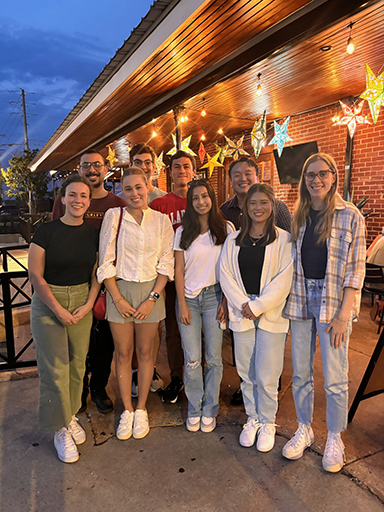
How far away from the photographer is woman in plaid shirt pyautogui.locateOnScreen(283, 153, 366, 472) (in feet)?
6.98

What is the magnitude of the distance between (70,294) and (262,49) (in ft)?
12.5

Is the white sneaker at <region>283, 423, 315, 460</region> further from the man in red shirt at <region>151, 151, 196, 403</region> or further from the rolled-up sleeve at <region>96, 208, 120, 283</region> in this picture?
the rolled-up sleeve at <region>96, 208, 120, 283</region>

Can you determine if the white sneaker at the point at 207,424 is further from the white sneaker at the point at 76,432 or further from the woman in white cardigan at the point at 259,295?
the white sneaker at the point at 76,432

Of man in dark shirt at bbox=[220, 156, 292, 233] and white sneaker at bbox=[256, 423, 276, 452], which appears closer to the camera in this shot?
white sneaker at bbox=[256, 423, 276, 452]

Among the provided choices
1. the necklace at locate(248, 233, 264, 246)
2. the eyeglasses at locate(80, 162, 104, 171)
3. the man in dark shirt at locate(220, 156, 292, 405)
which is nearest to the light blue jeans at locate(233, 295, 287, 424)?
the necklace at locate(248, 233, 264, 246)

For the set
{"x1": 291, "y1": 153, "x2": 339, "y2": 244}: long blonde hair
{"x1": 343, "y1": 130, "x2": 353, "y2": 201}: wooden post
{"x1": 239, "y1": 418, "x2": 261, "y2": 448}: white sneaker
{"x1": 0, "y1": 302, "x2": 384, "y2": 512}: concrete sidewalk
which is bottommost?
{"x1": 0, "y1": 302, "x2": 384, "y2": 512}: concrete sidewalk

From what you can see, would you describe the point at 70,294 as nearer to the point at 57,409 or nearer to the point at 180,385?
the point at 57,409

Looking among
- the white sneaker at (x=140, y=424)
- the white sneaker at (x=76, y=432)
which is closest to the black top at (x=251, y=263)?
the white sneaker at (x=140, y=424)

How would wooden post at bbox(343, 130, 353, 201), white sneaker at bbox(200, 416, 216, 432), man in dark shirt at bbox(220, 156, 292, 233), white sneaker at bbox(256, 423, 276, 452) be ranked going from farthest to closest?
wooden post at bbox(343, 130, 353, 201)
man in dark shirt at bbox(220, 156, 292, 233)
white sneaker at bbox(200, 416, 216, 432)
white sneaker at bbox(256, 423, 276, 452)

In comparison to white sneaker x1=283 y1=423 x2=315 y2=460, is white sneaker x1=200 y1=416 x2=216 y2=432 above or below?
below

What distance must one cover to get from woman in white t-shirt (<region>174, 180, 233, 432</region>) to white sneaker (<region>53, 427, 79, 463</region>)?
2.76 ft

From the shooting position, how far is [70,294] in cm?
241

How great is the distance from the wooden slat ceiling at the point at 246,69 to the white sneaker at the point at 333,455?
147 inches

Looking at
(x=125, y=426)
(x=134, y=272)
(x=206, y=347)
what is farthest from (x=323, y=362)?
(x=125, y=426)
